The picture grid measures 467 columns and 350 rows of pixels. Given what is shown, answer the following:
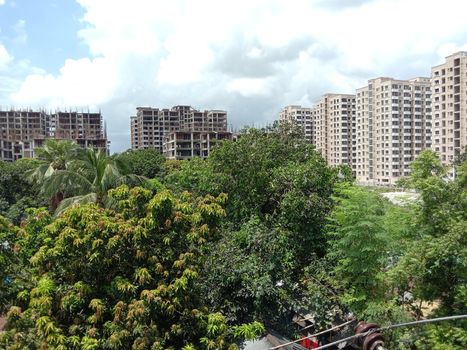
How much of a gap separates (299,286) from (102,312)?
656 cm

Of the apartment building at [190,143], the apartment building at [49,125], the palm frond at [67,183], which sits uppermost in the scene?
the apartment building at [49,125]

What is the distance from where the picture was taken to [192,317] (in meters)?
7.77

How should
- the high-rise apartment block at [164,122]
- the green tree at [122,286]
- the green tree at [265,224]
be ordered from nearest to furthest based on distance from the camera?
the green tree at [122,286] < the green tree at [265,224] < the high-rise apartment block at [164,122]

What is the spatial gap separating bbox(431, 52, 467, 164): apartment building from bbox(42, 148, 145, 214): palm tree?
62.6m

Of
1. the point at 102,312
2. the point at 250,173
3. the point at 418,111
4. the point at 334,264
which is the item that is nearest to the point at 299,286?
the point at 334,264

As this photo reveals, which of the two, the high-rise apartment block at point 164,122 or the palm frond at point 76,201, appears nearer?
the palm frond at point 76,201

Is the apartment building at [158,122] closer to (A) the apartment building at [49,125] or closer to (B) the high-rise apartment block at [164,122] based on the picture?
(B) the high-rise apartment block at [164,122]

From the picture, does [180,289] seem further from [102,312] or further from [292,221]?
[292,221]

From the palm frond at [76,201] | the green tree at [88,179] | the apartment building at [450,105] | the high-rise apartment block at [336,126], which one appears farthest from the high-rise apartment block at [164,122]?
the palm frond at [76,201]

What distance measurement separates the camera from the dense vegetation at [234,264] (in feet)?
24.8

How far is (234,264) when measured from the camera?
37.2ft

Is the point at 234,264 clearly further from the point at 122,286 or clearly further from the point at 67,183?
the point at 67,183

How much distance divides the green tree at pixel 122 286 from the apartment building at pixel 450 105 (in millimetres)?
68242

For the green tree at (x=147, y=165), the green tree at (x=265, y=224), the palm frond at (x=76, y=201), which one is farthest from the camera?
the green tree at (x=147, y=165)
